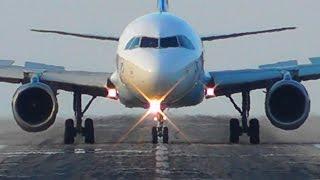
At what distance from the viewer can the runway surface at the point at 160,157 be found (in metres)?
19.3

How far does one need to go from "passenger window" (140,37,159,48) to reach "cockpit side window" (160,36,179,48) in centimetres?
14

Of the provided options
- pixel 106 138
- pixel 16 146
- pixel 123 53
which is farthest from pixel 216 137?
pixel 123 53

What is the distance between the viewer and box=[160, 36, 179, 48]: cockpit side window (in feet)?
80.2

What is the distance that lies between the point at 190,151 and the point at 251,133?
4769 mm

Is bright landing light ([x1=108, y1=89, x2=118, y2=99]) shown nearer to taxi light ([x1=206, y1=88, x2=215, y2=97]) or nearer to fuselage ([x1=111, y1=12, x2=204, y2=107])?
fuselage ([x1=111, y1=12, x2=204, y2=107])

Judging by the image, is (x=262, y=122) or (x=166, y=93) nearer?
(x=166, y=93)

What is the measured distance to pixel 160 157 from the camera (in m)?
23.8

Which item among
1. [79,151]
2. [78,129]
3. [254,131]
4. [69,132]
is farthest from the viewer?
[78,129]

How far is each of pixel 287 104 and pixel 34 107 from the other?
23.0ft

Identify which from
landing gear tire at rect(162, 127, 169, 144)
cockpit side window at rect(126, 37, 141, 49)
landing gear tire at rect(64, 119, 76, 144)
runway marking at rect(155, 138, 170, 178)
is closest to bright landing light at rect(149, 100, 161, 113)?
runway marking at rect(155, 138, 170, 178)

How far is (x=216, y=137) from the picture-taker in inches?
1391

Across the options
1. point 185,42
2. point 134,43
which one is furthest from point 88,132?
point 185,42

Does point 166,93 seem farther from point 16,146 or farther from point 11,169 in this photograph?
point 16,146

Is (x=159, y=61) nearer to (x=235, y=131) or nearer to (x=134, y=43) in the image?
(x=134, y=43)
